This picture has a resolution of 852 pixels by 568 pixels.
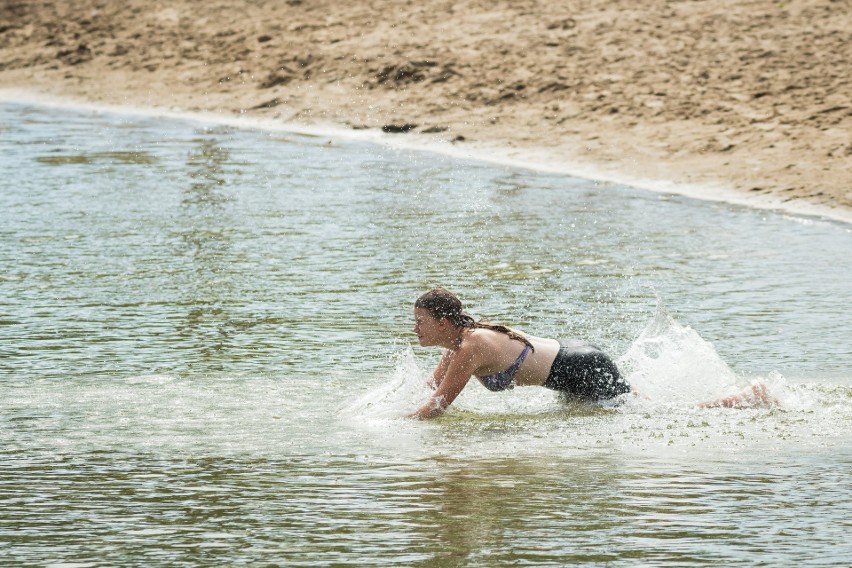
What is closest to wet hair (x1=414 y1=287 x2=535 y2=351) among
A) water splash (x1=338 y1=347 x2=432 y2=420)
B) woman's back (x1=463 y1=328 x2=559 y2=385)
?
woman's back (x1=463 y1=328 x2=559 y2=385)

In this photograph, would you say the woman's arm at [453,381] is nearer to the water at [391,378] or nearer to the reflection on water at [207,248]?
the water at [391,378]

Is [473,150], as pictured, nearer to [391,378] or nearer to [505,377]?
[391,378]

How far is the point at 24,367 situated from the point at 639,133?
10.9 m

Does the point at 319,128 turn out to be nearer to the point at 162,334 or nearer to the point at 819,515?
the point at 162,334

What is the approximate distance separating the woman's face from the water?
461 mm

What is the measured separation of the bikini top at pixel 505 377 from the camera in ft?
26.3

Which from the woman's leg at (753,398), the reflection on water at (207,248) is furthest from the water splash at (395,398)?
the woman's leg at (753,398)

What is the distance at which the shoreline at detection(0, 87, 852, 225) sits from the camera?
15133mm

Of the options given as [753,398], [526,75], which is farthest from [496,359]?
[526,75]

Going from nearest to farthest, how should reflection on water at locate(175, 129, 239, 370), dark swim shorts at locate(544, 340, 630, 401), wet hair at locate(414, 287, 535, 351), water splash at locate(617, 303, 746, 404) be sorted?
1. wet hair at locate(414, 287, 535, 351)
2. dark swim shorts at locate(544, 340, 630, 401)
3. water splash at locate(617, 303, 746, 404)
4. reflection on water at locate(175, 129, 239, 370)

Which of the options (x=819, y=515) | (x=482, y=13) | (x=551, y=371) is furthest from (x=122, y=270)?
(x=482, y=13)

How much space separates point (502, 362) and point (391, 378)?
0.95 metres

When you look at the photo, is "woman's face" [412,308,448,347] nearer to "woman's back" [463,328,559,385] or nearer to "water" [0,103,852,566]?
"woman's back" [463,328,559,385]

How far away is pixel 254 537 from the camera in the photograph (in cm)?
581
